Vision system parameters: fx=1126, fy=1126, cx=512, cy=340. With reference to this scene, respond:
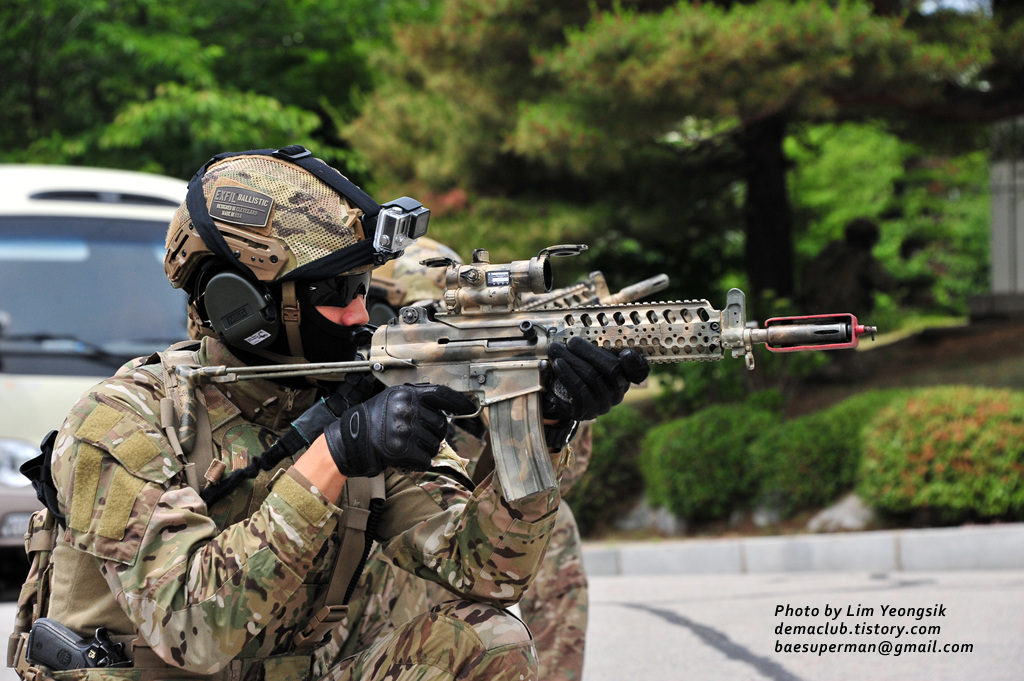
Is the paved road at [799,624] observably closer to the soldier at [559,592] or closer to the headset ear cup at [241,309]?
the soldier at [559,592]

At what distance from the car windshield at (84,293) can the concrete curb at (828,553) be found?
344 cm

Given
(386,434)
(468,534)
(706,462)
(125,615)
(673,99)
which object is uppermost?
(673,99)

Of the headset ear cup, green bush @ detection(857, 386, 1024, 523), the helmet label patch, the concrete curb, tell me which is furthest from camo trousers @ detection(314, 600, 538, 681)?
green bush @ detection(857, 386, 1024, 523)

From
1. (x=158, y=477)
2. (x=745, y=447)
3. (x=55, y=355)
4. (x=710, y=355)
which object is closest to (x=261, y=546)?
(x=158, y=477)

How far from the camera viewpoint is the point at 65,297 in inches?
254

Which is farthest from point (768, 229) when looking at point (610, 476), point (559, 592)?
point (559, 592)

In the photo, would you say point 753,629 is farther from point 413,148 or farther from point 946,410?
point 413,148

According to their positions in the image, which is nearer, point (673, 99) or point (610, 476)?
point (673, 99)

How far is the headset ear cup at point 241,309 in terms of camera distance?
2.76 meters

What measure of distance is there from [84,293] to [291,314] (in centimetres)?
413

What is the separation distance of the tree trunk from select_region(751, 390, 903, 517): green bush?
2.84 metres

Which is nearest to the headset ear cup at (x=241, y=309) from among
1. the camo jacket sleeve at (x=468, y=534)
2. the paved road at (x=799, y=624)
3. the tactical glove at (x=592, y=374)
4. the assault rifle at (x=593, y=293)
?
the camo jacket sleeve at (x=468, y=534)

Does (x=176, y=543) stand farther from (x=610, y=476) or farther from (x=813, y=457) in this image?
(x=610, y=476)

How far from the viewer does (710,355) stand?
2688 millimetres
